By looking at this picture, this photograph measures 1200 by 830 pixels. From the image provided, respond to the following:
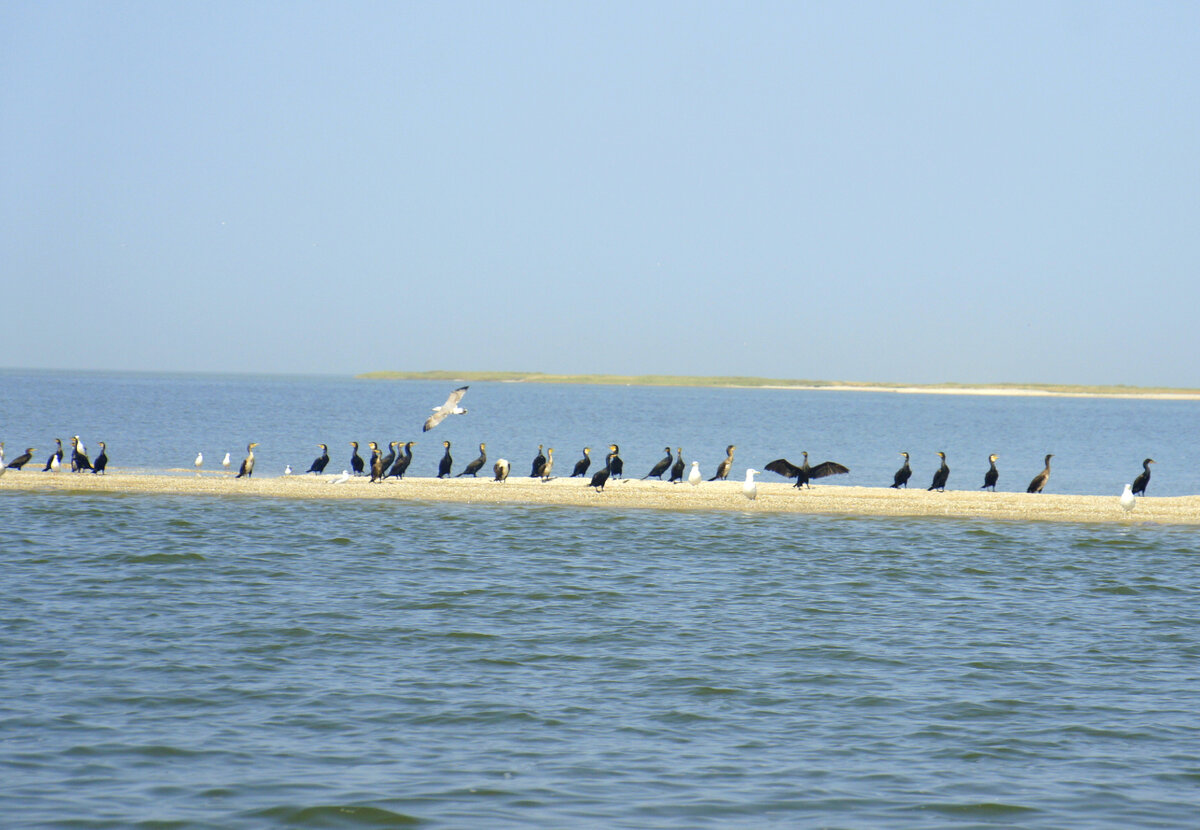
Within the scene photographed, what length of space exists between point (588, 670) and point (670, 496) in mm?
16000

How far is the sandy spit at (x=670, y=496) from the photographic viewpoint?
2712 cm

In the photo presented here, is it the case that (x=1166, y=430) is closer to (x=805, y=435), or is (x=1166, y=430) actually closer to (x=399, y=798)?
(x=805, y=435)

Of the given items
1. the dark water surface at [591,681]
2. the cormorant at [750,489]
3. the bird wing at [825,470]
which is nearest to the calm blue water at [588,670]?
the dark water surface at [591,681]

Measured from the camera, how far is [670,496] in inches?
1157

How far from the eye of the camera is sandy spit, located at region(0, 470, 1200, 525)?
89.0ft

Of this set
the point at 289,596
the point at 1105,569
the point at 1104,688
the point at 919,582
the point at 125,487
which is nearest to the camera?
the point at 1104,688

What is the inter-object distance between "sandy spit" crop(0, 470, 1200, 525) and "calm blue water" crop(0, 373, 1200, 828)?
134cm

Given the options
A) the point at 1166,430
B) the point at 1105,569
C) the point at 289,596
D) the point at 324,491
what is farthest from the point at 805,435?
the point at 289,596

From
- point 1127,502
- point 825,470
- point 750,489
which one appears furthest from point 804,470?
point 1127,502

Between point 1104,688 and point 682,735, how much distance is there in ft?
17.0

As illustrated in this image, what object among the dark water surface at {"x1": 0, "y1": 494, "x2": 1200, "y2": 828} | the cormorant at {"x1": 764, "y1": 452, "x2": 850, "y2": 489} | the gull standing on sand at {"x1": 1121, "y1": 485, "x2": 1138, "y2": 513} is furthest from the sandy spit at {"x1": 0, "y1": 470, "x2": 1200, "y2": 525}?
the dark water surface at {"x1": 0, "y1": 494, "x2": 1200, "y2": 828}

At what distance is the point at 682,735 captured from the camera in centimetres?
1110

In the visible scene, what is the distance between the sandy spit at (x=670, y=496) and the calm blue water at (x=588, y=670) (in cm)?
134

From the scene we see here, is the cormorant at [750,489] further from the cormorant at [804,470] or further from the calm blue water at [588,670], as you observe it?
the calm blue water at [588,670]
